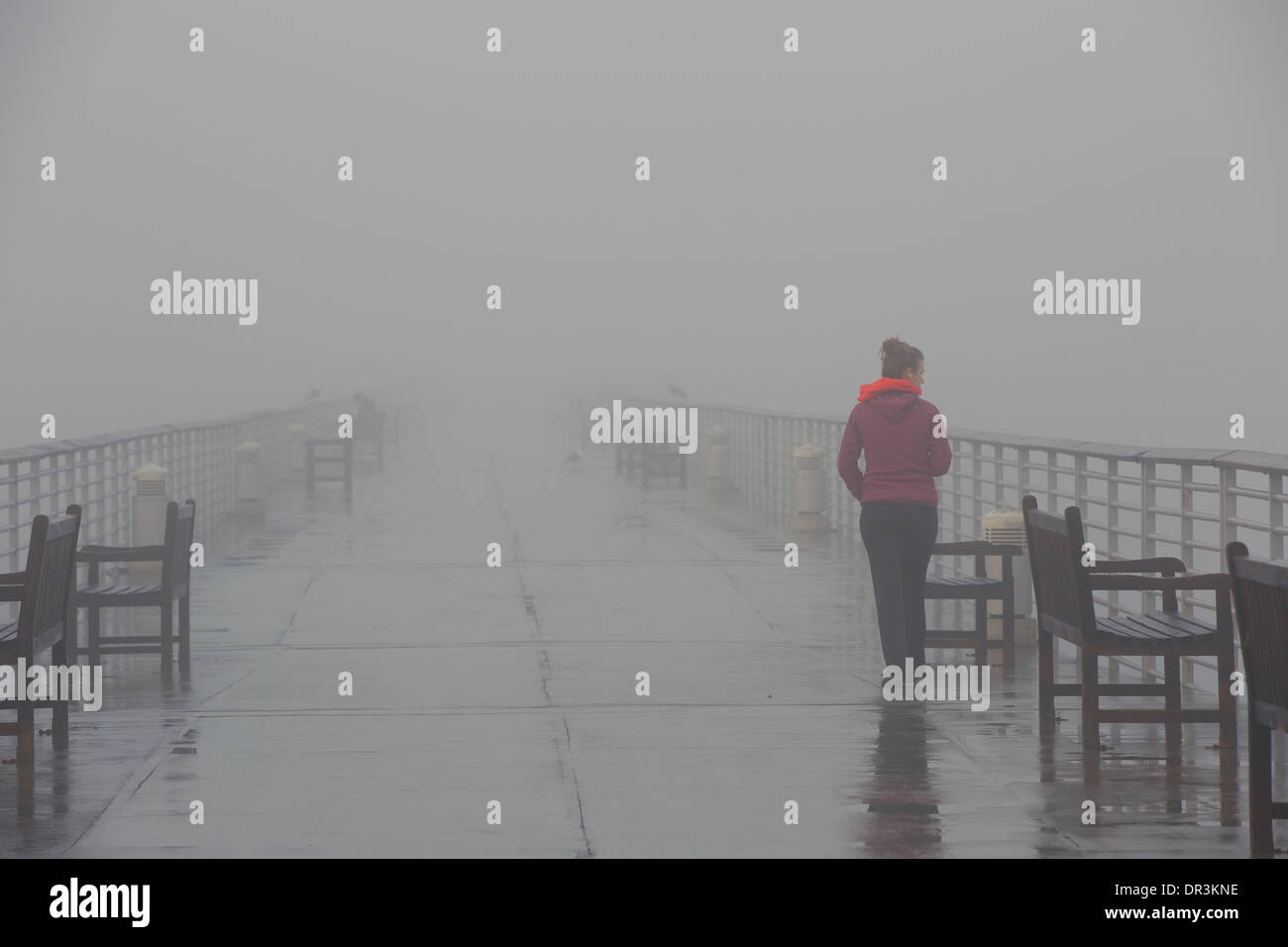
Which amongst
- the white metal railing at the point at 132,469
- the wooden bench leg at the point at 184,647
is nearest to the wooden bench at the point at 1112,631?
the wooden bench leg at the point at 184,647

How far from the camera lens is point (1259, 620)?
6066mm

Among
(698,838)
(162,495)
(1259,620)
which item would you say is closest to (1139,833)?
(1259,620)

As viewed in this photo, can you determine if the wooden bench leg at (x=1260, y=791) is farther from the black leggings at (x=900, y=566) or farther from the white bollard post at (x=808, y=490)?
the white bollard post at (x=808, y=490)

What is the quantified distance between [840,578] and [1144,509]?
207 inches

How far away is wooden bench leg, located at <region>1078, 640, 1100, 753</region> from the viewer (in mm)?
8234

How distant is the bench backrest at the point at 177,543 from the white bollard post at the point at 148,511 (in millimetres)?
5791

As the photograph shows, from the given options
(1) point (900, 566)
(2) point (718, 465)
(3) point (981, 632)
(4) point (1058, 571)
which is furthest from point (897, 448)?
(2) point (718, 465)

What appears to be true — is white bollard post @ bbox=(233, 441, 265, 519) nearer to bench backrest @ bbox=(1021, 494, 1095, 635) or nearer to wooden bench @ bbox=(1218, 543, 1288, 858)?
bench backrest @ bbox=(1021, 494, 1095, 635)

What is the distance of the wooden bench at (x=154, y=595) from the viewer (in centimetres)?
1083

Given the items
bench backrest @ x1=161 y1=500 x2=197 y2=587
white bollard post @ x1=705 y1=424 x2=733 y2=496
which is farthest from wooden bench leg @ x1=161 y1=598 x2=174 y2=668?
white bollard post @ x1=705 y1=424 x2=733 y2=496

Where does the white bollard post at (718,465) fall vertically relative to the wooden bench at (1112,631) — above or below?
above
